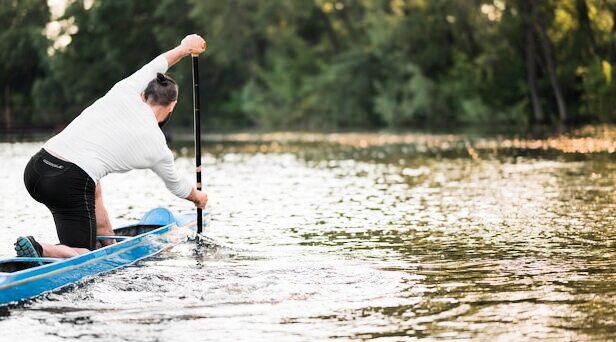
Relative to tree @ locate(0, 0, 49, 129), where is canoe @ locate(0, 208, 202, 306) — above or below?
below

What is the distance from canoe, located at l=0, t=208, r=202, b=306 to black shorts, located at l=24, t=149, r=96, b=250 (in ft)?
1.08

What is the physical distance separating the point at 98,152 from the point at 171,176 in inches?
29.7

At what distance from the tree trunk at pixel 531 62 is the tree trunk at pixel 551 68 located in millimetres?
551

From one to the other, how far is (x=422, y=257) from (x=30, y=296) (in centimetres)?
485

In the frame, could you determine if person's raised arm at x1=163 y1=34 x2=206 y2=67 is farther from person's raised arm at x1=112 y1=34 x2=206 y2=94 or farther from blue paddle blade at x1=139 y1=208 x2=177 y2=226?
blue paddle blade at x1=139 y1=208 x2=177 y2=226

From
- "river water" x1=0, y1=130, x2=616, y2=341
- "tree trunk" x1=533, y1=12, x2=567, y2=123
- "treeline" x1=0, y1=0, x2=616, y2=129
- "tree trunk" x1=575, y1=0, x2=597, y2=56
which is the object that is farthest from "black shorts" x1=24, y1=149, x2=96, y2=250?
"tree trunk" x1=575, y1=0, x2=597, y2=56

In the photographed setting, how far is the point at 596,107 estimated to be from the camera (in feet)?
202

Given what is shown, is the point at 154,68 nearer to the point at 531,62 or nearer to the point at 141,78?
the point at 141,78

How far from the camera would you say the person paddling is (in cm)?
1098

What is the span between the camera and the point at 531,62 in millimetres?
62250

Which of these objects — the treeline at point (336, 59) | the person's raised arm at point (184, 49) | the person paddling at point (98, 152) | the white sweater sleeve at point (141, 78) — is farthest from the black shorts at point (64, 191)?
the treeline at point (336, 59)

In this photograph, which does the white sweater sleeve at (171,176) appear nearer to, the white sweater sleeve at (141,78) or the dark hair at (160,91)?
the dark hair at (160,91)

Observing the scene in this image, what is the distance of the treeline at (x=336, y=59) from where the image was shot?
205 feet

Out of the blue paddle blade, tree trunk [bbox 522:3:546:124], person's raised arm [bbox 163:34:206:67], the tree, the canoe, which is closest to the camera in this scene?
the canoe
